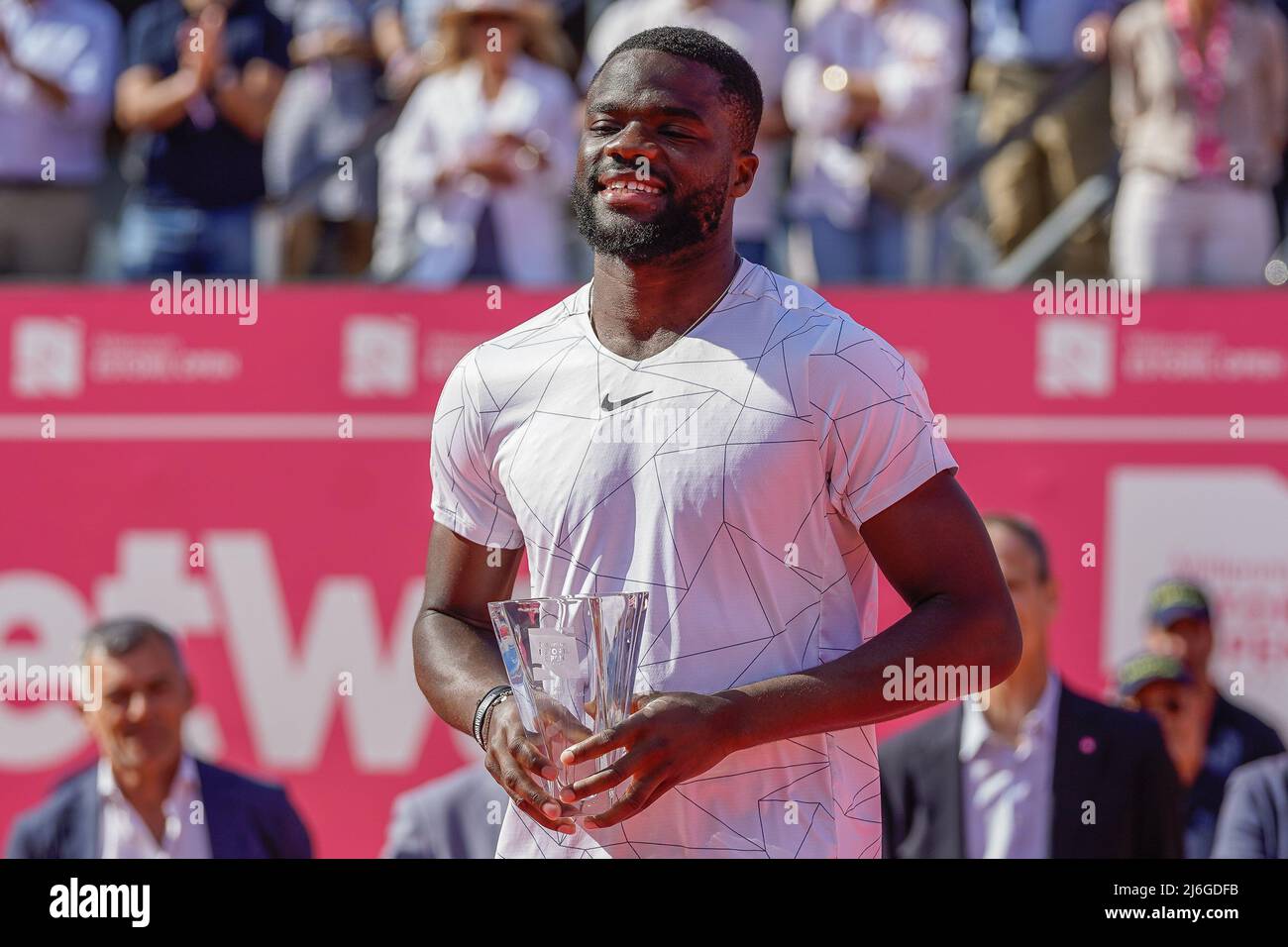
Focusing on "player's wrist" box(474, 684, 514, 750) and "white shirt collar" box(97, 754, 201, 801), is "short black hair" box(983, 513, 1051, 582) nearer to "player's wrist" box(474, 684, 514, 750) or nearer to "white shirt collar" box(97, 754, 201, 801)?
"white shirt collar" box(97, 754, 201, 801)

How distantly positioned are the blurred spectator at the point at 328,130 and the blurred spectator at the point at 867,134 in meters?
1.61

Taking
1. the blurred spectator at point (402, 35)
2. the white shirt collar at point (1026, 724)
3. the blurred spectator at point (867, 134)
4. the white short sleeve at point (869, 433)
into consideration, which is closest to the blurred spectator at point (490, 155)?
the blurred spectator at point (402, 35)

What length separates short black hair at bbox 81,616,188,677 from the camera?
18.2 feet

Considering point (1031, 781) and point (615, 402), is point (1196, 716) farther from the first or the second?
point (615, 402)

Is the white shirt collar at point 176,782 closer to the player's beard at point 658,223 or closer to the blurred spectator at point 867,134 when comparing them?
the blurred spectator at point 867,134

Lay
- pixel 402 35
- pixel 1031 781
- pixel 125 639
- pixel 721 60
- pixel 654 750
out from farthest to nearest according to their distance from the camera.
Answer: pixel 402 35
pixel 125 639
pixel 1031 781
pixel 721 60
pixel 654 750

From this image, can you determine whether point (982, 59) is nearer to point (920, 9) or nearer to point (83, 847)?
point (920, 9)

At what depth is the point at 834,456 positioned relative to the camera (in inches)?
106

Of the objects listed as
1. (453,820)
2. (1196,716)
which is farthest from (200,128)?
(1196,716)

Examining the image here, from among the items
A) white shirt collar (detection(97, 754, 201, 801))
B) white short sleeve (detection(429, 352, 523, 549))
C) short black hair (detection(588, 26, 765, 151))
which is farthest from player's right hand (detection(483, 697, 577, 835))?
white shirt collar (detection(97, 754, 201, 801))

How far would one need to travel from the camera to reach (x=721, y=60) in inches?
110

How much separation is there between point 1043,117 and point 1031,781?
264cm

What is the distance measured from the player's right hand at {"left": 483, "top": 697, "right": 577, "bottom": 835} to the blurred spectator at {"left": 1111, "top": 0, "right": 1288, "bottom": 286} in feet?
14.0

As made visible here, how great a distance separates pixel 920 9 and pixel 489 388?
4.20 metres
